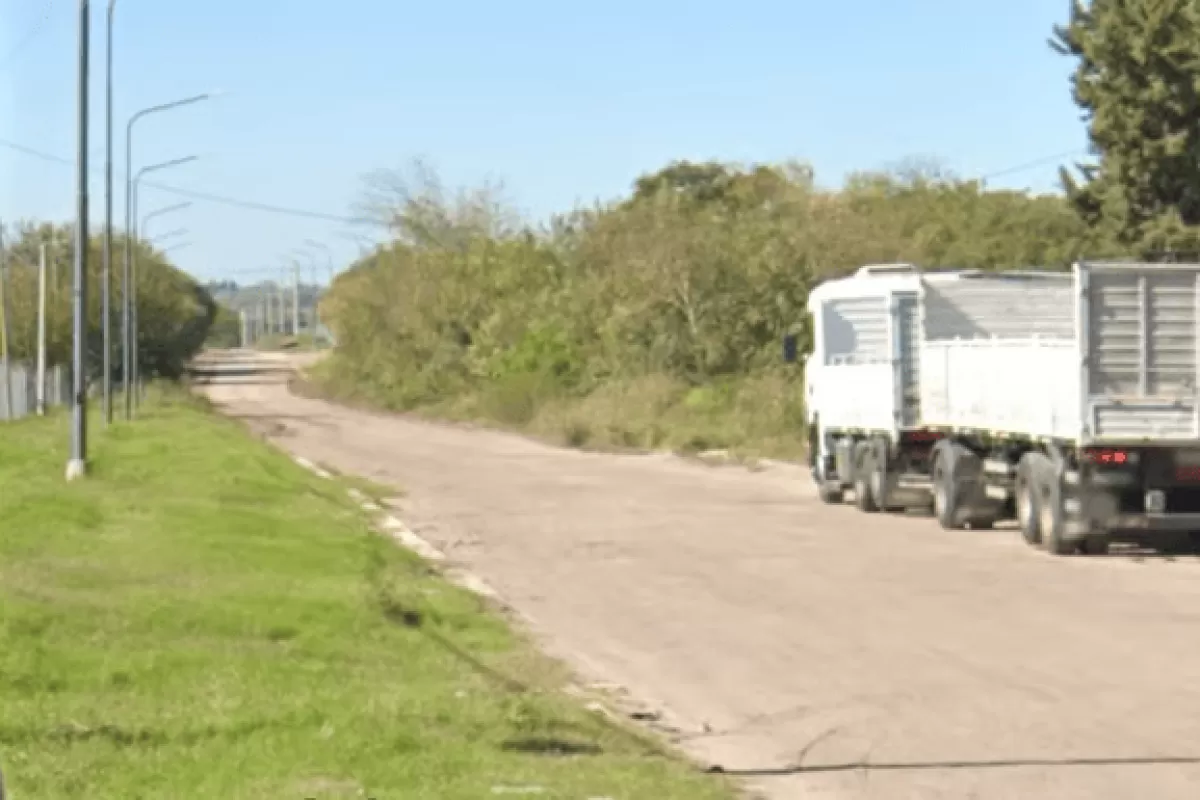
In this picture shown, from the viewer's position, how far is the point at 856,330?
33.5 m

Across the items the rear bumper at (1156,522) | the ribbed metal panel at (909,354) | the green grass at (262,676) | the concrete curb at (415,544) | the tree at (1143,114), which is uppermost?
the tree at (1143,114)

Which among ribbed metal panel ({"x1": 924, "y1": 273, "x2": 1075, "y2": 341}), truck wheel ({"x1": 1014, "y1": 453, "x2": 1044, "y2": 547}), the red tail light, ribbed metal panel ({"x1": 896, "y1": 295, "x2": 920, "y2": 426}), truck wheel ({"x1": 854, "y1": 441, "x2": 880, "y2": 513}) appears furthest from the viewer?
truck wheel ({"x1": 854, "y1": 441, "x2": 880, "y2": 513})

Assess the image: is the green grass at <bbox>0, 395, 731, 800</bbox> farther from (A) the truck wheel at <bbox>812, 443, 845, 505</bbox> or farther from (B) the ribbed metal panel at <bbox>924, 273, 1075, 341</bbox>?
(A) the truck wheel at <bbox>812, 443, 845, 505</bbox>

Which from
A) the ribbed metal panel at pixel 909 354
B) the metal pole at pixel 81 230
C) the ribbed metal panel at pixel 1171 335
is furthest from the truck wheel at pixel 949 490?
the metal pole at pixel 81 230

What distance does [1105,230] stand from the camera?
141ft

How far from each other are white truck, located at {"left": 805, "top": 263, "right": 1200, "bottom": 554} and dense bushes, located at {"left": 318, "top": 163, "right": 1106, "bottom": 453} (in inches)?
462

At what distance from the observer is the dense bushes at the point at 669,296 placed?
2250 inches

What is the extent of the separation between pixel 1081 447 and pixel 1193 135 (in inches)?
760

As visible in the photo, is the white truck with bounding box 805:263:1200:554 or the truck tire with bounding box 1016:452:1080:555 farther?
the truck tire with bounding box 1016:452:1080:555

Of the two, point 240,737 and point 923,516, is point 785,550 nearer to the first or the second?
point 923,516

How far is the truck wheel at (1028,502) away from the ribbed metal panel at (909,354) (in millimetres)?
4913

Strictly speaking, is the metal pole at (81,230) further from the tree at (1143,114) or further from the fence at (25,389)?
the fence at (25,389)

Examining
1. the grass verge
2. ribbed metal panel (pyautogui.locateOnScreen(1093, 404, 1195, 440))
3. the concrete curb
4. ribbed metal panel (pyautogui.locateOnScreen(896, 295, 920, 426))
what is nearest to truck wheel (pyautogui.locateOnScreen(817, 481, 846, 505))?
ribbed metal panel (pyautogui.locateOnScreen(896, 295, 920, 426))

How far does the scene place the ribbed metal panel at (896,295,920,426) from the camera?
30.8 meters
